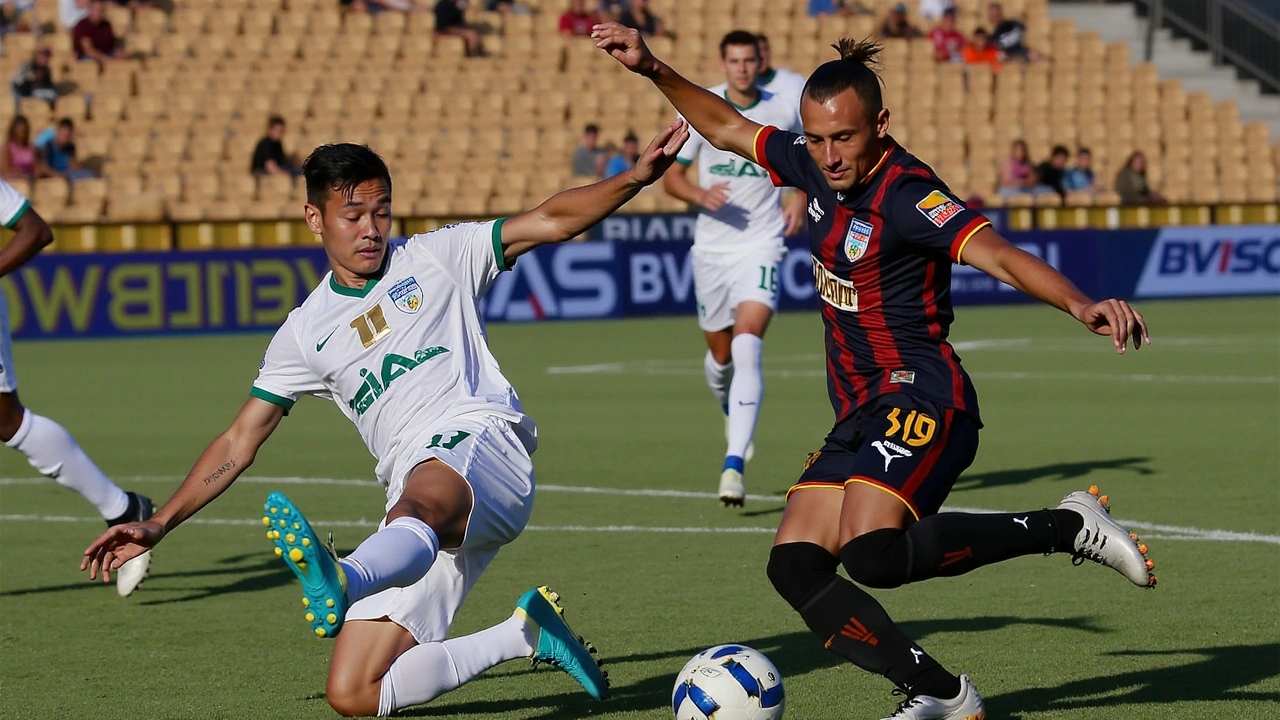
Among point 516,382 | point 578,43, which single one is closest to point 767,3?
point 578,43

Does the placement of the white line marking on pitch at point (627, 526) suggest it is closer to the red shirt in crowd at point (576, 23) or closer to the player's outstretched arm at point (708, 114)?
the player's outstretched arm at point (708, 114)

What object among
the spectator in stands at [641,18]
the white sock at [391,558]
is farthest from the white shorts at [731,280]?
the spectator in stands at [641,18]

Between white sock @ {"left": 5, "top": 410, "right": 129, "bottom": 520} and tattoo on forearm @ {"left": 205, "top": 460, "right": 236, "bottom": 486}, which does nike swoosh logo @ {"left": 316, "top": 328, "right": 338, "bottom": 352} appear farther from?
white sock @ {"left": 5, "top": 410, "right": 129, "bottom": 520}

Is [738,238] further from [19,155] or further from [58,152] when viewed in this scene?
[58,152]

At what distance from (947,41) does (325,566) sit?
85.6 ft

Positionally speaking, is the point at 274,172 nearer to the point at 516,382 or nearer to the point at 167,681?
the point at 516,382

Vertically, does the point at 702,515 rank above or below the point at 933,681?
below

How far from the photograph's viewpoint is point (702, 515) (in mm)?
8852

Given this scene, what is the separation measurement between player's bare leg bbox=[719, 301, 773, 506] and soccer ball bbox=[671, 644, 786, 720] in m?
3.86

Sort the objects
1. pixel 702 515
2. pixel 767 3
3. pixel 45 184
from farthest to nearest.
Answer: pixel 767 3 < pixel 45 184 < pixel 702 515

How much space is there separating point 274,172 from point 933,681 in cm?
1904

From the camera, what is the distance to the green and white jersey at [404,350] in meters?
5.33

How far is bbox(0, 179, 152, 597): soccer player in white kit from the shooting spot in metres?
7.39

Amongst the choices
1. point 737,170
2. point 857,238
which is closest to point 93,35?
point 737,170
